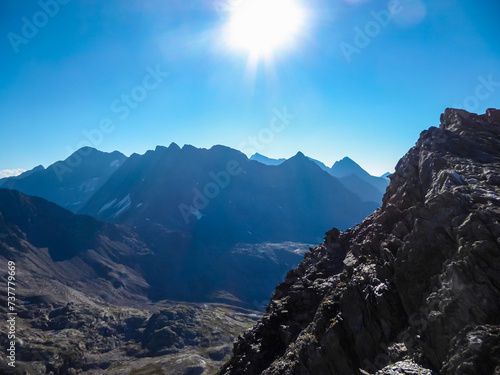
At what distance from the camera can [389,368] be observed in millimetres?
18203

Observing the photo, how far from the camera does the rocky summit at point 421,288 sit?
1658cm

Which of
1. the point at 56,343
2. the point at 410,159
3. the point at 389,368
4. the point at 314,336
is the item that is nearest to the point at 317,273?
the point at 314,336

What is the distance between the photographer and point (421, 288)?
20.8 m

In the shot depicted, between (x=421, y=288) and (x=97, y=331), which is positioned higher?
(x=421, y=288)

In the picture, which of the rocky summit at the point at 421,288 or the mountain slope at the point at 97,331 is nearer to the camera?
the rocky summit at the point at 421,288

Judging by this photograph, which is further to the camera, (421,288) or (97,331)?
(97,331)

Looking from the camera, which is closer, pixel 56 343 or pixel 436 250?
pixel 436 250

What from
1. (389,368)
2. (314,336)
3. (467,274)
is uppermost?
(467,274)

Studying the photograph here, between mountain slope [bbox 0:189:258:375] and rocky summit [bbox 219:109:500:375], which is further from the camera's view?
mountain slope [bbox 0:189:258:375]

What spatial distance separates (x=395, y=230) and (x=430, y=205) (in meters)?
5.23

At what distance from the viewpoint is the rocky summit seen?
1658cm

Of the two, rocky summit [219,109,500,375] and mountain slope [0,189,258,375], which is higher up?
rocky summit [219,109,500,375]

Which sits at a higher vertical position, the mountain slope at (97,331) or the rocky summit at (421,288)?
A: the rocky summit at (421,288)

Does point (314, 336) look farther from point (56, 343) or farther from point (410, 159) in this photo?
point (56, 343)
